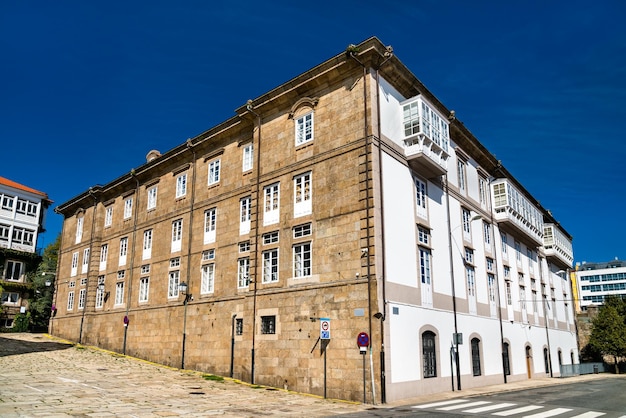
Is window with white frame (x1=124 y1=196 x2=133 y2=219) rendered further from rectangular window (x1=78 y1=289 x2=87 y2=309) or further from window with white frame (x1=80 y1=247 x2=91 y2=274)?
rectangular window (x1=78 y1=289 x2=87 y2=309)

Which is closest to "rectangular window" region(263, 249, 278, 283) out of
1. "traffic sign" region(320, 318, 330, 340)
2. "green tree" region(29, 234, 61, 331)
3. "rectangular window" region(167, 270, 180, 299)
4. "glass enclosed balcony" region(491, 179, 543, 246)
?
"traffic sign" region(320, 318, 330, 340)

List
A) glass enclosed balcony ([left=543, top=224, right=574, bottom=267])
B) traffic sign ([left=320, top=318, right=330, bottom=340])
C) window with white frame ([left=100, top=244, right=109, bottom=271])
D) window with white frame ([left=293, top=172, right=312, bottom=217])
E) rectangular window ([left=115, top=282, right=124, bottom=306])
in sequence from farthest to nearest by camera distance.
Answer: glass enclosed balcony ([left=543, top=224, right=574, bottom=267]) → window with white frame ([left=100, top=244, right=109, bottom=271]) → rectangular window ([left=115, top=282, right=124, bottom=306]) → window with white frame ([left=293, top=172, right=312, bottom=217]) → traffic sign ([left=320, top=318, right=330, bottom=340])

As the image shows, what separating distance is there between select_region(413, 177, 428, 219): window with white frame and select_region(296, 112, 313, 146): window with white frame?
554 cm

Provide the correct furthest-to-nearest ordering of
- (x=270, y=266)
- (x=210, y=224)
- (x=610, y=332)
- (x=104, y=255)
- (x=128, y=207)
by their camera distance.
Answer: (x=610, y=332) < (x=104, y=255) < (x=128, y=207) < (x=210, y=224) < (x=270, y=266)

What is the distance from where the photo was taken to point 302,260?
866 inches

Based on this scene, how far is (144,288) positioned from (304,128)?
55.4ft

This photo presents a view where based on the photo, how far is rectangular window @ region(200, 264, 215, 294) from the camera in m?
27.6

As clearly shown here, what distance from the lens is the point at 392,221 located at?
2059cm

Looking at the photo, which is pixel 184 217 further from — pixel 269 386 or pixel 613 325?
pixel 613 325

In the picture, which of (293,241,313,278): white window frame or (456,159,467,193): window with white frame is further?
(456,159,467,193): window with white frame

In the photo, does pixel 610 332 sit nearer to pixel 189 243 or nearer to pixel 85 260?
pixel 189 243

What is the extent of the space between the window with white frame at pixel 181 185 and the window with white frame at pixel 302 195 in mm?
11213

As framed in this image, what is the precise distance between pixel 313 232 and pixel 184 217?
12329 mm

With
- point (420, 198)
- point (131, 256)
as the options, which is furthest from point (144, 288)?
point (420, 198)
